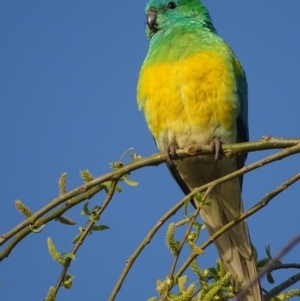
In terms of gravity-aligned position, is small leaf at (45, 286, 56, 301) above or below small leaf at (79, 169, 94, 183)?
below

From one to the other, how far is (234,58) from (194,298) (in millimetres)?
2924

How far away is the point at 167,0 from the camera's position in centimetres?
571

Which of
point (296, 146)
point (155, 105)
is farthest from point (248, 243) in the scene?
point (296, 146)

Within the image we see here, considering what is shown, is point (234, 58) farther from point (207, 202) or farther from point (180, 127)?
point (207, 202)

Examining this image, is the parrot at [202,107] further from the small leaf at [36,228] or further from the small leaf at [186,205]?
the small leaf at [36,228]

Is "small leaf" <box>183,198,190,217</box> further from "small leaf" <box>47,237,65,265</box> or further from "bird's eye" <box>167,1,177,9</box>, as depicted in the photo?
"bird's eye" <box>167,1,177,9</box>

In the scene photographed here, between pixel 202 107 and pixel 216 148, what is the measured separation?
0.65m

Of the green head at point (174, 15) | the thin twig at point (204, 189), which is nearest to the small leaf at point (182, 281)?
the thin twig at point (204, 189)

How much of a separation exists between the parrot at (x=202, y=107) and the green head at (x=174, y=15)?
0.08 m

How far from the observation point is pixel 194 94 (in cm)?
460

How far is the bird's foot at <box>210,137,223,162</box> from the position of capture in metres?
4.01

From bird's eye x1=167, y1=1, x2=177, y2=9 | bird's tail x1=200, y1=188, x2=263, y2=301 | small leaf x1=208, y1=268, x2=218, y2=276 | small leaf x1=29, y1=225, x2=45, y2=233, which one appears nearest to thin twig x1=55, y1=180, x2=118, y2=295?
small leaf x1=29, y1=225, x2=45, y2=233

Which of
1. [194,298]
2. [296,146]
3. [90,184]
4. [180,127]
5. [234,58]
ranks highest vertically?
[234,58]

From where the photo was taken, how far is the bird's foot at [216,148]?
4008mm
